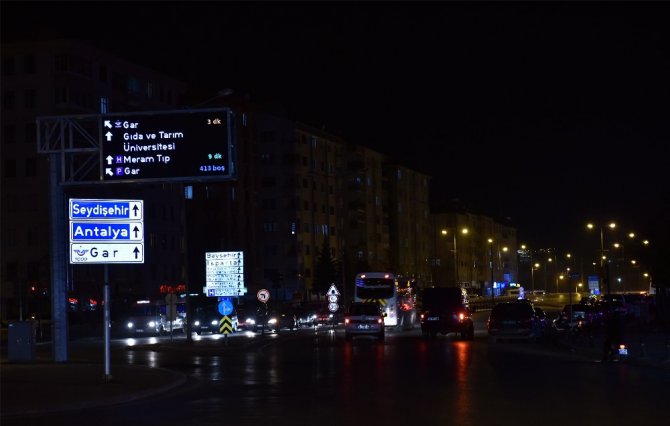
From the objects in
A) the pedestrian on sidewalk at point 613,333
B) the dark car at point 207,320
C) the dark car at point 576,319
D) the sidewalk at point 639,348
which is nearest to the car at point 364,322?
the sidewalk at point 639,348

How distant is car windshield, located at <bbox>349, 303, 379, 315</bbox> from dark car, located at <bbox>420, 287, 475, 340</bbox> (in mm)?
4338

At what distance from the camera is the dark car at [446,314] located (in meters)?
49.3

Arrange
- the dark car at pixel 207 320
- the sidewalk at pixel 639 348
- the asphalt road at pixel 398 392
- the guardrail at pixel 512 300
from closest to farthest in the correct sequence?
1. the asphalt road at pixel 398 392
2. the sidewalk at pixel 639 348
3. the dark car at pixel 207 320
4. the guardrail at pixel 512 300

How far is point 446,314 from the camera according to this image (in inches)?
1976

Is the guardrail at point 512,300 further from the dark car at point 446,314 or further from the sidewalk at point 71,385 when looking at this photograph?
the sidewalk at point 71,385

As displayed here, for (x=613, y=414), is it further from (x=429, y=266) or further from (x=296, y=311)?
(x=429, y=266)

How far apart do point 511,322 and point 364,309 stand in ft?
23.8

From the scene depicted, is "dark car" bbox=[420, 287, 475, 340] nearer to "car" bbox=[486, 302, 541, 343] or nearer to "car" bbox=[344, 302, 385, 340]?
"car" bbox=[486, 302, 541, 343]

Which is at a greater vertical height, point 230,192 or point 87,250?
point 230,192

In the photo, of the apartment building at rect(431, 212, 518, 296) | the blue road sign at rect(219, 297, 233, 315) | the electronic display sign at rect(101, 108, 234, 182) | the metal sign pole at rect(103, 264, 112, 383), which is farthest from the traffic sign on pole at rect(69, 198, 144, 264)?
the apartment building at rect(431, 212, 518, 296)

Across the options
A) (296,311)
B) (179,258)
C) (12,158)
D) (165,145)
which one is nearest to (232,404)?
(165,145)

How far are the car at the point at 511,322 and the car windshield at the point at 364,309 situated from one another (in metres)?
5.81

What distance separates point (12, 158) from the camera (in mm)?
82750

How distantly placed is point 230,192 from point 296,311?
35358 millimetres
